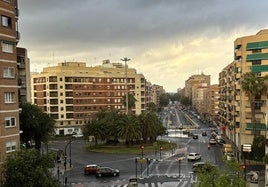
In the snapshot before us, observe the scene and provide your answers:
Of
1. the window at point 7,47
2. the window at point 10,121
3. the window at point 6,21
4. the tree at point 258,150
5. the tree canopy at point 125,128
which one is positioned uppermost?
the window at point 6,21

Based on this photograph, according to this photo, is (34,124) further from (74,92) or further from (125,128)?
(74,92)

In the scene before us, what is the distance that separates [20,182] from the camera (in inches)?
1335

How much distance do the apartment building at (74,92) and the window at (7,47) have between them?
87171 millimetres

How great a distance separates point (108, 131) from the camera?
90188 mm

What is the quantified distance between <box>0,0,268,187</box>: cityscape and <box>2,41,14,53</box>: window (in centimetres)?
9

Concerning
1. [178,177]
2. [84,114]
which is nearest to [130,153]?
[178,177]

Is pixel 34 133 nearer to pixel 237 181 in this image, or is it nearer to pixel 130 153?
pixel 130 153

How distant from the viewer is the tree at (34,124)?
6712cm

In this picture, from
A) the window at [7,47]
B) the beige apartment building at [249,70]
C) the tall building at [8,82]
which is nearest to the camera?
the tall building at [8,82]

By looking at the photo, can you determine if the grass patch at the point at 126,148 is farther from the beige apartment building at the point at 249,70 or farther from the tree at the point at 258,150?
the tree at the point at 258,150

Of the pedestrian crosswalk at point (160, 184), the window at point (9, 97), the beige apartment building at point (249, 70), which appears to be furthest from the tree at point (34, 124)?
the beige apartment building at point (249, 70)

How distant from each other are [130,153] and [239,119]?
83.0 ft

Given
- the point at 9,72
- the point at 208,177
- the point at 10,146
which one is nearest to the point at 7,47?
the point at 9,72

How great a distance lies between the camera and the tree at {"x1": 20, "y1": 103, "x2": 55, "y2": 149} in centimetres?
6712
